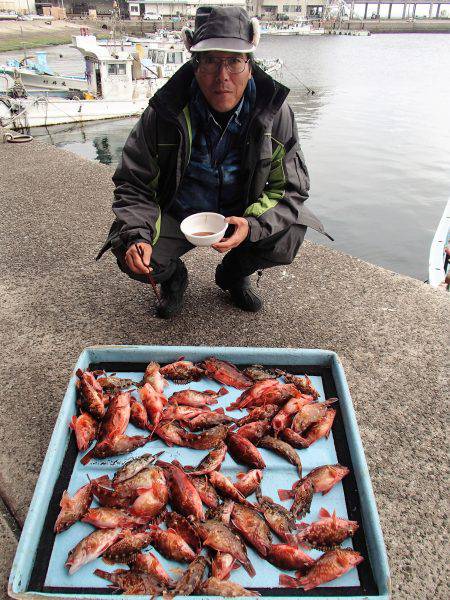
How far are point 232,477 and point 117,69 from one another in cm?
2326

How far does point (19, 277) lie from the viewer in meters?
4.20

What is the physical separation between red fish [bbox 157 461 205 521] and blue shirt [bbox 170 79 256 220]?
74.6 inches

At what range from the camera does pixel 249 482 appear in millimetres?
2172

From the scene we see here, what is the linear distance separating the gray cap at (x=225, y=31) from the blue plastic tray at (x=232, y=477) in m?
1.77

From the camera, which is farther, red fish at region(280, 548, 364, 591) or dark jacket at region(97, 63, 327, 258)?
dark jacket at region(97, 63, 327, 258)

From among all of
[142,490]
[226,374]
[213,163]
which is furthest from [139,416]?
[213,163]

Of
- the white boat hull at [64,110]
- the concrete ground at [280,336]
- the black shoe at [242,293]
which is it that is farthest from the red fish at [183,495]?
the white boat hull at [64,110]

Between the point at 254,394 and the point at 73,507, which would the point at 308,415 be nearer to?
the point at 254,394

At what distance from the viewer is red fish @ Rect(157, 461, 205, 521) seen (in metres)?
2.05

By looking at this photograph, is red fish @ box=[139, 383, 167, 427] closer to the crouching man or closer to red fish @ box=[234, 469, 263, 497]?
red fish @ box=[234, 469, 263, 497]

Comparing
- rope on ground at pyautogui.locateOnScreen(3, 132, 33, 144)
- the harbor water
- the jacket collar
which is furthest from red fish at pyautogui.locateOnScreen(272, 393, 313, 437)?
the harbor water

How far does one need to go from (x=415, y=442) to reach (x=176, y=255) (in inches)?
81.6

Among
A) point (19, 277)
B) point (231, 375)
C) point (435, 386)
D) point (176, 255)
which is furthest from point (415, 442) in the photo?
point (19, 277)

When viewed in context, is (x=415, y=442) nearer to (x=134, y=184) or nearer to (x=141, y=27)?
(x=134, y=184)
